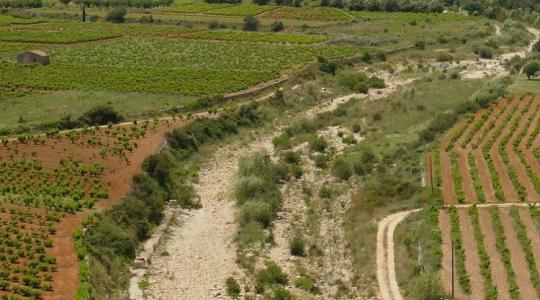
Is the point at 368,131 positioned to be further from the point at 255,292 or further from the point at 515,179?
the point at 255,292

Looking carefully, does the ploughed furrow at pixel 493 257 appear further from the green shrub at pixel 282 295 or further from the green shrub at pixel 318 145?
the green shrub at pixel 318 145

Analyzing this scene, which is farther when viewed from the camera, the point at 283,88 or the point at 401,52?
the point at 401,52

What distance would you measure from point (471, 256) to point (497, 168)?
51.3ft

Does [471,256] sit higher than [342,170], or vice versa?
[471,256]

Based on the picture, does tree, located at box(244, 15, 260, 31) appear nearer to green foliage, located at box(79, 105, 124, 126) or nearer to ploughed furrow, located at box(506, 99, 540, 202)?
green foliage, located at box(79, 105, 124, 126)

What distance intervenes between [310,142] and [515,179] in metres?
20.4

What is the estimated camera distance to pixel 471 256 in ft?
135

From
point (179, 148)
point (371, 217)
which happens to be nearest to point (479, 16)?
point (179, 148)

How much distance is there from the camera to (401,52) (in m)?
115

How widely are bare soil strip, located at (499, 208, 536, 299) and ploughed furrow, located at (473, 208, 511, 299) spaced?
2.11 ft

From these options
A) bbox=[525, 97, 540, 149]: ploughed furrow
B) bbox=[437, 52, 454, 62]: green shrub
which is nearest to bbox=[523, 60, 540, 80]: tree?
bbox=[437, 52, 454, 62]: green shrub

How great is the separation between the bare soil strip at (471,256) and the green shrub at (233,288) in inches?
470

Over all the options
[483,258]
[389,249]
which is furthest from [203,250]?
[483,258]

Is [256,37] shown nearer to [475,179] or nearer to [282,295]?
[475,179]
